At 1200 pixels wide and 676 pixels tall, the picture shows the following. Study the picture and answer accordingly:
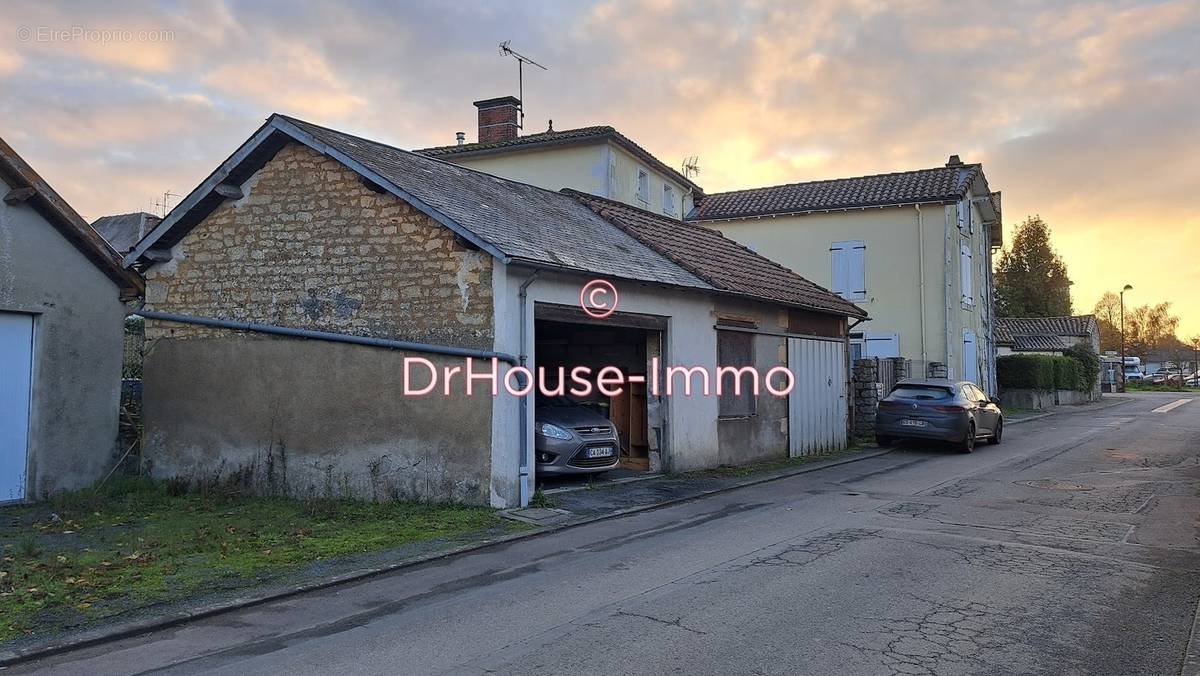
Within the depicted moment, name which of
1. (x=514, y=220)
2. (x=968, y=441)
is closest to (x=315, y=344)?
(x=514, y=220)

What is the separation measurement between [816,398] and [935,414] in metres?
2.44

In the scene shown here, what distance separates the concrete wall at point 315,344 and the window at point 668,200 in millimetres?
20906

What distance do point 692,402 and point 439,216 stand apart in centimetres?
564

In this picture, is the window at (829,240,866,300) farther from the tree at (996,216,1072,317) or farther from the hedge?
the tree at (996,216,1072,317)

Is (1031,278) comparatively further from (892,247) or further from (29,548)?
(29,548)

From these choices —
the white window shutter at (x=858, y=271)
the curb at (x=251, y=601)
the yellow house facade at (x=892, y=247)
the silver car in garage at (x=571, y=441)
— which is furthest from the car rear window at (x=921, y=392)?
the white window shutter at (x=858, y=271)

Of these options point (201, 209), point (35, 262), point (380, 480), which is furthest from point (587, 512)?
point (35, 262)

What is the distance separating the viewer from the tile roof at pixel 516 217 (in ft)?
37.1

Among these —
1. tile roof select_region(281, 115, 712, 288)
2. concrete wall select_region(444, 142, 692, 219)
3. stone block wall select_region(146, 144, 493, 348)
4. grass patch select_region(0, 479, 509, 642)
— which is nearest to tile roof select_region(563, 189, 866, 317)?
tile roof select_region(281, 115, 712, 288)

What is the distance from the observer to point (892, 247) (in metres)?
29.1

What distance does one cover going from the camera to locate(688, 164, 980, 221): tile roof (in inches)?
1134

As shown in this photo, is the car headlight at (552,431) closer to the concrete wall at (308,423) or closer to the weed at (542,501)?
the weed at (542,501)

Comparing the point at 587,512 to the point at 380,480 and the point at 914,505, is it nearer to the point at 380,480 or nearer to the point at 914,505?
the point at 380,480

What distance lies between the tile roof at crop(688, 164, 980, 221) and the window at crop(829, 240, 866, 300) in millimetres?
1385
